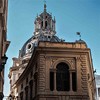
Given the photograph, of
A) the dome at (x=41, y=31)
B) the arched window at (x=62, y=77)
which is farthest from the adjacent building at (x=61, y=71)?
the dome at (x=41, y=31)

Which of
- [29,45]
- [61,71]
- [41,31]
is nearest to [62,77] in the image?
[61,71]

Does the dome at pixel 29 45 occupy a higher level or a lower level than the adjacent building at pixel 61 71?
higher

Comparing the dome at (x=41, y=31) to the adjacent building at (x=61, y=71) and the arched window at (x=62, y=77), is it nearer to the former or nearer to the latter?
the adjacent building at (x=61, y=71)

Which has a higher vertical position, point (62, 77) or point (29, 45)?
point (29, 45)

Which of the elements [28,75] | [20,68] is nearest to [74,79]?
[28,75]

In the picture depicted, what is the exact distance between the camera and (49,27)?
9962 cm

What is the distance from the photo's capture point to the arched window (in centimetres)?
3562

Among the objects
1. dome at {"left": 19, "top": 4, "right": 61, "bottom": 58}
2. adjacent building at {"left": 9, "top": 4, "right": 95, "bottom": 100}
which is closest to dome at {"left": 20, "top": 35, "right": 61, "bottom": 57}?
dome at {"left": 19, "top": 4, "right": 61, "bottom": 58}

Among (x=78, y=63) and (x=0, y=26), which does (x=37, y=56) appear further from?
(x=0, y=26)

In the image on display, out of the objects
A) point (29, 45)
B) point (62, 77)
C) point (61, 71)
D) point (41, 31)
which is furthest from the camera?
point (41, 31)

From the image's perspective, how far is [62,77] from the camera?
36.2m

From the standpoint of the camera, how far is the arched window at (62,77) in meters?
35.6

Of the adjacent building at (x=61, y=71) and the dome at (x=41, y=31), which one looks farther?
the dome at (x=41, y=31)

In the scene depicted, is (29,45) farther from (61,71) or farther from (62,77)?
(62,77)
